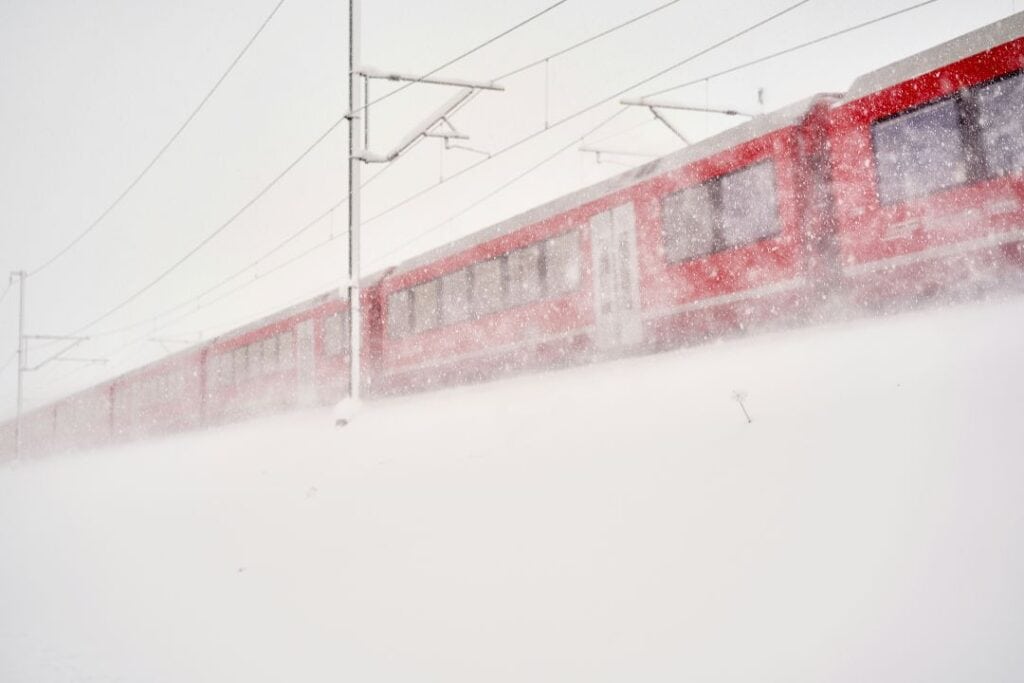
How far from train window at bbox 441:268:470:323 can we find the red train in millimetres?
36

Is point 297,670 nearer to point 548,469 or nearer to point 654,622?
point 654,622

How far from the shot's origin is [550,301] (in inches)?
436

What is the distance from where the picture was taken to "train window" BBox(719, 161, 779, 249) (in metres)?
8.53

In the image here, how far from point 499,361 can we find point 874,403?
7852mm

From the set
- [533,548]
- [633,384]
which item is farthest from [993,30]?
[533,548]

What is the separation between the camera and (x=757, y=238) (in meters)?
8.63

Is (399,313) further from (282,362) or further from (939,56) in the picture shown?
(939,56)

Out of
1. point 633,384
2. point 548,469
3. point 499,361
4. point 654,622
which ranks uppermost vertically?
point 499,361

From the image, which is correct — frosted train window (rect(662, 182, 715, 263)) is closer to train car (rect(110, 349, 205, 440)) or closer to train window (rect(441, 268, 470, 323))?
train window (rect(441, 268, 470, 323))

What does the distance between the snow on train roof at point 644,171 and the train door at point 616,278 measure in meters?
0.44

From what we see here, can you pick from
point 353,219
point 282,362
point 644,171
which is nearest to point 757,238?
point 644,171

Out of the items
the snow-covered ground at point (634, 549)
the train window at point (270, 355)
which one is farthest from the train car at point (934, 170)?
the train window at point (270, 355)

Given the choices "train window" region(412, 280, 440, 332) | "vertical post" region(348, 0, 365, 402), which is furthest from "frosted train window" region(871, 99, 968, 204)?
"train window" region(412, 280, 440, 332)

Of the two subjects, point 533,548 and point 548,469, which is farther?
point 548,469
